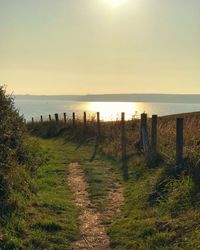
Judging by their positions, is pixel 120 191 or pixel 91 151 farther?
pixel 91 151

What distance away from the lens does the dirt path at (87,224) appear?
819cm

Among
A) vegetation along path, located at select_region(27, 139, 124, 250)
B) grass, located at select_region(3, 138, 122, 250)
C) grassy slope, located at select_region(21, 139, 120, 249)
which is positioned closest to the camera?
grass, located at select_region(3, 138, 122, 250)

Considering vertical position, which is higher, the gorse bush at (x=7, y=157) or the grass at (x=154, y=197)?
the gorse bush at (x=7, y=157)

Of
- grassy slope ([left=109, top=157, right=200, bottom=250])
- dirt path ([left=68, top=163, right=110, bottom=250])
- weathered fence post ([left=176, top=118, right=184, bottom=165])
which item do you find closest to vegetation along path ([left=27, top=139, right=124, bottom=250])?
dirt path ([left=68, top=163, right=110, bottom=250])

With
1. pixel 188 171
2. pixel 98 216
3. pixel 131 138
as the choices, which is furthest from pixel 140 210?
pixel 131 138

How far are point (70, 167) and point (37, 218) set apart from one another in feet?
26.7

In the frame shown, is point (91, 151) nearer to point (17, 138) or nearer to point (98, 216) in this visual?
point (17, 138)

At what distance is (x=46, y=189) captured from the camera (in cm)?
1272

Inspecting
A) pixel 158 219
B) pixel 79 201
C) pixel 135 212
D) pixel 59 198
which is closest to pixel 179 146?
pixel 135 212

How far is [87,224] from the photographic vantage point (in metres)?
9.47

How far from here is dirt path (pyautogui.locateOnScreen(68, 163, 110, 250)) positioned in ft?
26.9

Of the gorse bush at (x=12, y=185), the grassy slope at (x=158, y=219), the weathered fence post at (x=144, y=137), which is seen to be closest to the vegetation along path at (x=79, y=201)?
the grassy slope at (x=158, y=219)

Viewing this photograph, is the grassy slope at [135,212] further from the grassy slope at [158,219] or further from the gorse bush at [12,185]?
the gorse bush at [12,185]

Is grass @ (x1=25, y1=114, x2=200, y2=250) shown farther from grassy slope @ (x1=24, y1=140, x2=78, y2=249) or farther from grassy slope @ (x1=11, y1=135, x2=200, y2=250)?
grassy slope @ (x1=24, y1=140, x2=78, y2=249)
